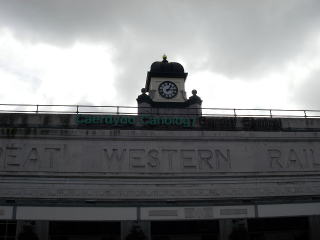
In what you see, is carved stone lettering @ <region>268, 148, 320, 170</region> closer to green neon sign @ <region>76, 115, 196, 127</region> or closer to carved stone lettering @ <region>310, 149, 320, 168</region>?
carved stone lettering @ <region>310, 149, 320, 168</region>

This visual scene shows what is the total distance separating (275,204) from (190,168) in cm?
578

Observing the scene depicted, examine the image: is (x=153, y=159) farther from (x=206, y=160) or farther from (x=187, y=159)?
(x=206, y=160)

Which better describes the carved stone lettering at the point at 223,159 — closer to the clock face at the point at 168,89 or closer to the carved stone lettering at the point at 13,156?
the carved stone lettering at the point at 13,156

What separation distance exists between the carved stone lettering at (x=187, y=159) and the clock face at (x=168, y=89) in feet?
48.5

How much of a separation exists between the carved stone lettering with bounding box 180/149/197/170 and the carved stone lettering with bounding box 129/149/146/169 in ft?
8.24

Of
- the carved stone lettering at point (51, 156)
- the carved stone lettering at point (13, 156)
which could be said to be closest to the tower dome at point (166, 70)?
the carved stone lettering at point (51, 156)

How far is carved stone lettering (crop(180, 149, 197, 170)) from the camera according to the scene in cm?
2603

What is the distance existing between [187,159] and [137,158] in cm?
323

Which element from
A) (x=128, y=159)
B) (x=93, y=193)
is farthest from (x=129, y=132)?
(x=93, y=193)

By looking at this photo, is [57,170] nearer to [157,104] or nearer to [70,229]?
[70,229]

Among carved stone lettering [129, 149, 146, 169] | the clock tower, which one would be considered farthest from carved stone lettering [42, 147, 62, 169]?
the clock tower

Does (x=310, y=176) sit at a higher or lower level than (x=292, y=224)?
higher

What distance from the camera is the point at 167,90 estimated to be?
4103cm

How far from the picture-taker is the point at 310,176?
87.9 feet
